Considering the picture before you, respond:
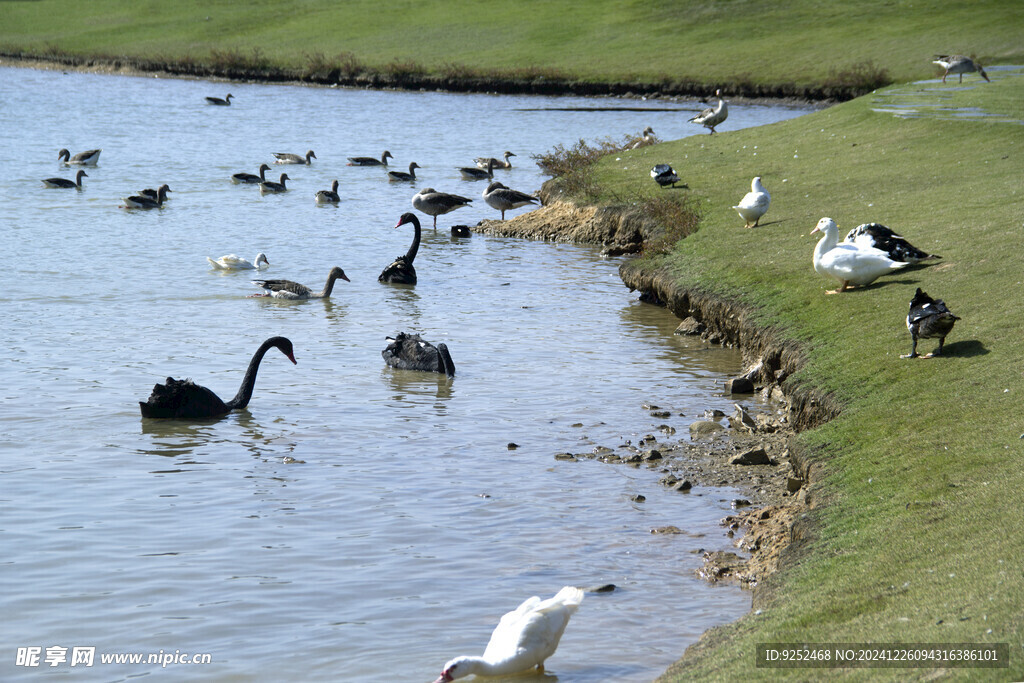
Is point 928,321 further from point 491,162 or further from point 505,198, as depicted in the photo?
point 491,162

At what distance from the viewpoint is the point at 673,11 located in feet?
276

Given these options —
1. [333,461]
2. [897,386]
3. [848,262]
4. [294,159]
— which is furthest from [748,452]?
[294,159]

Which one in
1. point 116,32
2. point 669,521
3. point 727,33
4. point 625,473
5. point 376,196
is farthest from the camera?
point 116,32

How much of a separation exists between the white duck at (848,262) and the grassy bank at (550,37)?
4513 centimetres

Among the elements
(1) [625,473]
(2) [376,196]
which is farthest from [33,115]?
(1) [625,473]

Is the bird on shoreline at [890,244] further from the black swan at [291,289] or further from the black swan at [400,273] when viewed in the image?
the black swan at [291,289]

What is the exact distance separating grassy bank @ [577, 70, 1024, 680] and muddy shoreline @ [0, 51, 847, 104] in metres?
38.8

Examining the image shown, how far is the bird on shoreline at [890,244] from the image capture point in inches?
565

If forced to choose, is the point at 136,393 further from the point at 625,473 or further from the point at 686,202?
the point at 686,202

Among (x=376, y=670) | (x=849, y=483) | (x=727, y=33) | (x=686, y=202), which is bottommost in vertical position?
(x=376, y=670)

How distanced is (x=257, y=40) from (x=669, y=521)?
87.8m

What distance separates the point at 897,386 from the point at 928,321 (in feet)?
2.80

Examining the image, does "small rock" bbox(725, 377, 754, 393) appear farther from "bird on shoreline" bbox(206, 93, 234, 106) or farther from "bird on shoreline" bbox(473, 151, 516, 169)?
"bird on shoreline" bbox(206, 93, 234, 106)

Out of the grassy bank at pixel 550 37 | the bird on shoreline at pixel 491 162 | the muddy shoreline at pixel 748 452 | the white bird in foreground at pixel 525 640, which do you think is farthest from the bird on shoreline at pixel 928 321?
the grassy bank at pixel 550 37
